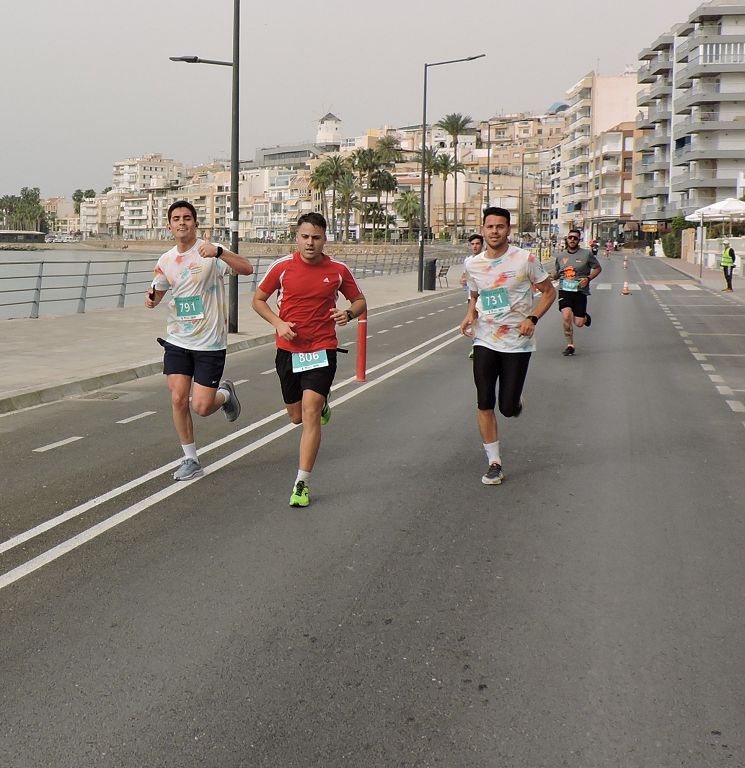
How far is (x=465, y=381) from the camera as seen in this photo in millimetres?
12812

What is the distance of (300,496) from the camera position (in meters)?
6.34

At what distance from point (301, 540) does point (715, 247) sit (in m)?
59.4

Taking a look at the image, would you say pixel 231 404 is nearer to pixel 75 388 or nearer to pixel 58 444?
pixel 58 444

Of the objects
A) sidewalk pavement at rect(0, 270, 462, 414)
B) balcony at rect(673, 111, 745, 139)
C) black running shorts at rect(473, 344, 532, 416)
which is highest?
balcony at rect(673, 111, 745, 139)

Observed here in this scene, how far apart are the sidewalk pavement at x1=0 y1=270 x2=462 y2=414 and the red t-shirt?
5.32 metres

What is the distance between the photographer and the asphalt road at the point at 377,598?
3324mm

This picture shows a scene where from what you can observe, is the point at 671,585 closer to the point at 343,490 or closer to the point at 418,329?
the point at 343,490

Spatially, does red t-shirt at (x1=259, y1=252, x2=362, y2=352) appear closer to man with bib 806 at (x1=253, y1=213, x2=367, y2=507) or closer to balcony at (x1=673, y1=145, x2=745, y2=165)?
man with bib 806 at (x1=253, y1=213, x2=367, y2=507)

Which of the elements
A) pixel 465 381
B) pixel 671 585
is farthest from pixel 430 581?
pixel 465 381

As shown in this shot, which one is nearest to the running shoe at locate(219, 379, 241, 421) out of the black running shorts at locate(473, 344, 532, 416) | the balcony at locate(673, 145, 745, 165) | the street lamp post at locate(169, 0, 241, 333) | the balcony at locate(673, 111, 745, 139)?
the black running shorts at locate(473, 344, 532, 416)

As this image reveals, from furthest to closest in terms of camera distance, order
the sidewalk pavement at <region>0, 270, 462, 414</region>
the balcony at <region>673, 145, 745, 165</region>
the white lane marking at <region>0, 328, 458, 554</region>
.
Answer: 1. the balcony at <region>673, 145, 745, 165</region>
2. the sidewalk pavement at <region>0, 270, 462, 414</region>
3. the white lane marking at <region>0, 328, 458, 554</region>

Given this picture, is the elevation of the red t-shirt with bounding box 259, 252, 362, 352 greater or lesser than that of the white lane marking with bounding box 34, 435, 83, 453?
greater

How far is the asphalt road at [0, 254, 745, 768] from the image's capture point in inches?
131

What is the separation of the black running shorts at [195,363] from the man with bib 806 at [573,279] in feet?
30.6
